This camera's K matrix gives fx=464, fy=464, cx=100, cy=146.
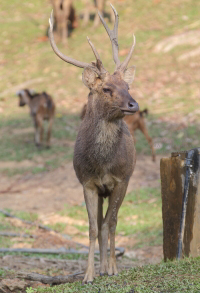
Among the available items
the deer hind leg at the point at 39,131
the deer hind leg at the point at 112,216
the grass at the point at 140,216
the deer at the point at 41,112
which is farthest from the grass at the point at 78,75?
the deer hind leg at the point at 112,216

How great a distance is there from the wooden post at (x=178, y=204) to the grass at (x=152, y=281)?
28 centimetres

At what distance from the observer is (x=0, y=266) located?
5.52 m

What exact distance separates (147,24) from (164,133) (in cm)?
1037

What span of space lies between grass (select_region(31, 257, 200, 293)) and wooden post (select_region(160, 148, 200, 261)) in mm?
279

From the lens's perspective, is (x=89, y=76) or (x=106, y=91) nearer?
(x=106, y=91)

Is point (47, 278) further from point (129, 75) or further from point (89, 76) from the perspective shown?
point (129, 75)

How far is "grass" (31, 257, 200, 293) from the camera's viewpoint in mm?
3625

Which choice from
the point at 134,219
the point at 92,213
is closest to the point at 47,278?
the point at 92,213

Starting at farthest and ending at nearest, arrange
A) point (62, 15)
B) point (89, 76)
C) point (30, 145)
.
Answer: point (62, 15), point (30, 145), point (89, 76)

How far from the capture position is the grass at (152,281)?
3.62m

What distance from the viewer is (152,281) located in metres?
3.84

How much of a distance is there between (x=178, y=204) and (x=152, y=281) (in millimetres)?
1157

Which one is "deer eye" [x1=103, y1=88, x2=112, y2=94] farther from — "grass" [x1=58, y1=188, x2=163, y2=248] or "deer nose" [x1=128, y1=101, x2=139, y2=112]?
"grass" [x1=58, y1=188, x2=163, y2=248]

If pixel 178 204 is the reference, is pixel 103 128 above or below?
above
